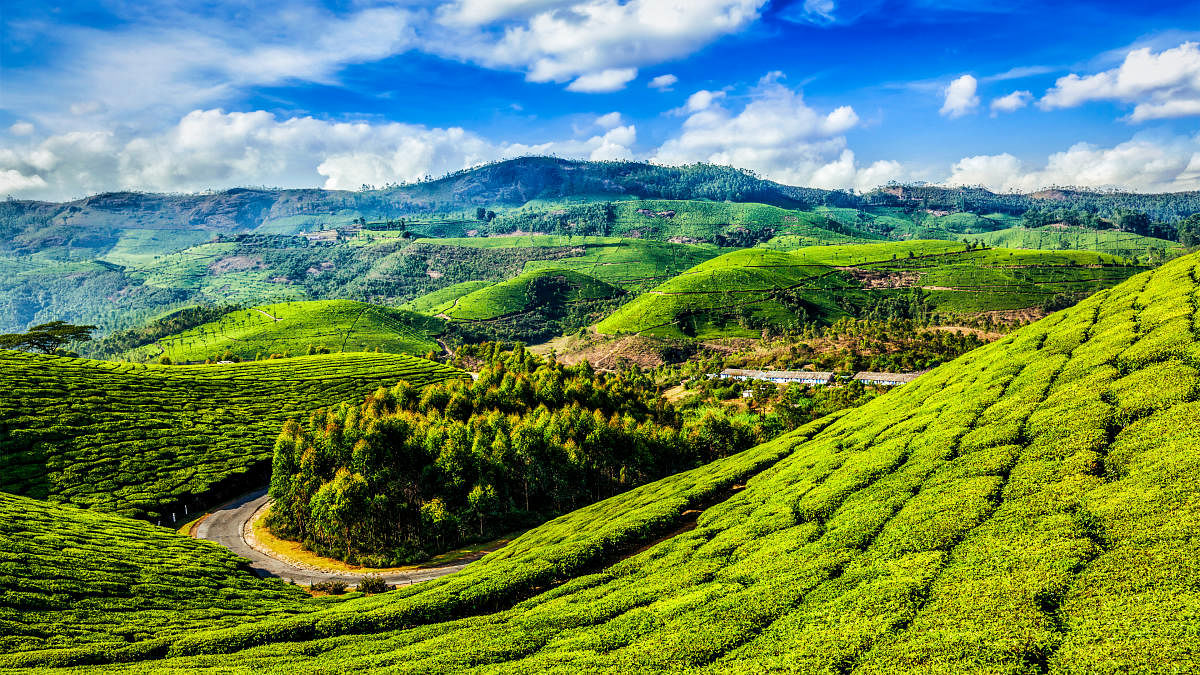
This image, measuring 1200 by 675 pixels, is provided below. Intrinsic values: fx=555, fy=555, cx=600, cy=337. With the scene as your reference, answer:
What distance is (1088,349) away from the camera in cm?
3878

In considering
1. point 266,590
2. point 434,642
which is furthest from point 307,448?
point 434,642

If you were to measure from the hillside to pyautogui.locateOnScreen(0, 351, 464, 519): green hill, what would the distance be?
176 ft

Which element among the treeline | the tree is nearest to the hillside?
the treeline

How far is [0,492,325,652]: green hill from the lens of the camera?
3234 cm

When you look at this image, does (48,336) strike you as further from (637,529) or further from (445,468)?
(637,529)

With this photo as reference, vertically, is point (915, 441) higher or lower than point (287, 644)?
higher

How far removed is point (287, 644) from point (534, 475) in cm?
3869

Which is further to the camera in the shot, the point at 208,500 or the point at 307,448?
the point at 208,500

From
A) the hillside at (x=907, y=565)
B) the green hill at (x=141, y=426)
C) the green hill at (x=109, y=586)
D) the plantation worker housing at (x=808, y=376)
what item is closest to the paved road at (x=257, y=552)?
the green hill at (x=141, y=426)

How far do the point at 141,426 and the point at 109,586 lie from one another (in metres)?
57.2

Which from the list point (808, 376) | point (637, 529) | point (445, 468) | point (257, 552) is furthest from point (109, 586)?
point (808, 376)

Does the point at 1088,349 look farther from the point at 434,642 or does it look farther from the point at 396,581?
the point at 396,581

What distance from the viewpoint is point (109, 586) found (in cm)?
3928

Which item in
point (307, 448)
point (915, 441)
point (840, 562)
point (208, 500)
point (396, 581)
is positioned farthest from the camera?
point (208, 500)
